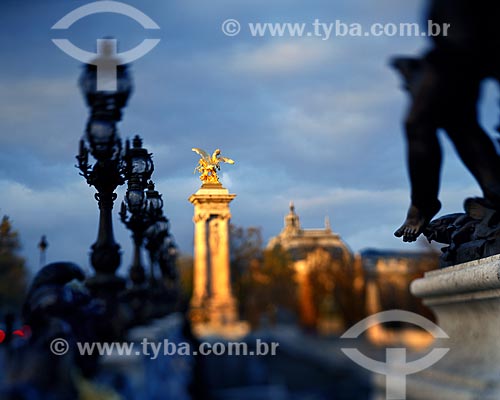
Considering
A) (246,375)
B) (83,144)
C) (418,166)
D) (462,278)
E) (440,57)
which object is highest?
(83,144)

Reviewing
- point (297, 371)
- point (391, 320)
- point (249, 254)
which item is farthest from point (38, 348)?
point (249, 254)

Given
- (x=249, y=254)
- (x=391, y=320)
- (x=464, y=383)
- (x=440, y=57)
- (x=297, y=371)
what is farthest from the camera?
(x=249, y=254)

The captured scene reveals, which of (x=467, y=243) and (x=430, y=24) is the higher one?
(x=430, y=24)

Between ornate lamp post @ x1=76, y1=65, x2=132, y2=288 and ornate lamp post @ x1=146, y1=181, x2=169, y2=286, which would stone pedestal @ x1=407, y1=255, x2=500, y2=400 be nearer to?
ornate lamp post @ x1=76, y1=65, x2=132, y2=288

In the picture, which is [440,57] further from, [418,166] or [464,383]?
[464,383]

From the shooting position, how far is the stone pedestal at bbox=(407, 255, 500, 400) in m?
3.84

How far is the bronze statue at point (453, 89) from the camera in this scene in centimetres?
245

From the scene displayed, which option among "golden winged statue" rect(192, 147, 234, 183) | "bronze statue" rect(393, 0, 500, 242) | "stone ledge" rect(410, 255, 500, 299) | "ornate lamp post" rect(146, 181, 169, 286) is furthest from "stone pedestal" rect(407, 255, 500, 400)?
"golden winged statue" rect(192, 147, 234, 183)

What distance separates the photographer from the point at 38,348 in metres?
4.11

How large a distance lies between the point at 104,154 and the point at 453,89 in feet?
14.1

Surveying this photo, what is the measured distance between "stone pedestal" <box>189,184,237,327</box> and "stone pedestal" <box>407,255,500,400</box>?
1011 centimetres

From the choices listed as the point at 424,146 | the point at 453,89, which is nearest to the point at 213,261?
the point at 424,146

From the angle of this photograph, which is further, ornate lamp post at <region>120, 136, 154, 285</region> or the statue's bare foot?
ornate lamp post at <region>120, 136, 154, 285</region>

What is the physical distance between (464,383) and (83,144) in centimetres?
490
